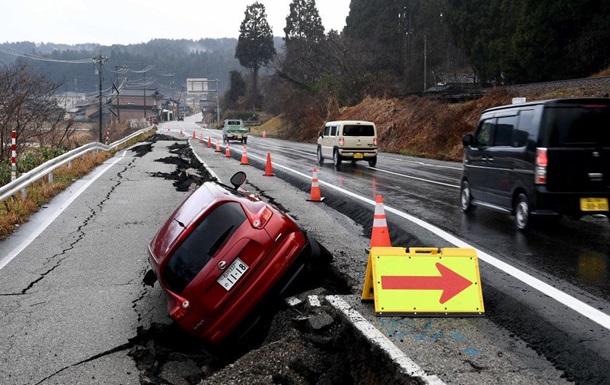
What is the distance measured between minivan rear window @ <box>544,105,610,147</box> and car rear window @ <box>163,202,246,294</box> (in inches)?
207

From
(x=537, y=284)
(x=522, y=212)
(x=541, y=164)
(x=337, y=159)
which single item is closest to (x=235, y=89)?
(x=337, y=159)

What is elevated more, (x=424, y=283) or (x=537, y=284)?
(x=424, y=283)

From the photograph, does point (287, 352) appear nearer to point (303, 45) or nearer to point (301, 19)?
point (303, 45)

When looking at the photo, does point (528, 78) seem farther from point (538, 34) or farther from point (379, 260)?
point (379, 260)

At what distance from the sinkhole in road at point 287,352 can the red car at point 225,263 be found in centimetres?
23

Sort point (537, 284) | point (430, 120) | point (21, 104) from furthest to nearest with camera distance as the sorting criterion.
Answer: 1. point (430, 120)
2. point (21, 104)
3. point (537, 284)

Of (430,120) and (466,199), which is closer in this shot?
(466,199)

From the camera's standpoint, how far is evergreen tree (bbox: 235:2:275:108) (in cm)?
10800

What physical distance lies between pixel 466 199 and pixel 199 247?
7327mm

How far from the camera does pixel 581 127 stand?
29.0 feet

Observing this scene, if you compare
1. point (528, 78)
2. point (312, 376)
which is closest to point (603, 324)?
point (312, 376)

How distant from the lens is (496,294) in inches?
239

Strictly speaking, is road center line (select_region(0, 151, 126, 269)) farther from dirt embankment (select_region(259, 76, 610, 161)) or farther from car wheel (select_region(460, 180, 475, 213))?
dirt embankment (select_region(259, 76, 610, 161))

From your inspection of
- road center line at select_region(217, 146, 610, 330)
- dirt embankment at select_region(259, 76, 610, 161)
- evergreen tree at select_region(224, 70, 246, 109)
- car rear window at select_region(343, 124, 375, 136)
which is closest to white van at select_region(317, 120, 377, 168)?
car rear window at select_region(343, 124, 375, 136)
